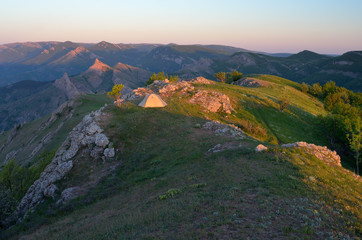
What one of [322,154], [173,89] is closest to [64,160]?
[322,154]

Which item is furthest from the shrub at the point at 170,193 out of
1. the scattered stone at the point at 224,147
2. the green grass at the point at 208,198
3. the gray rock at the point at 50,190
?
the gray rock at the point at 50,190

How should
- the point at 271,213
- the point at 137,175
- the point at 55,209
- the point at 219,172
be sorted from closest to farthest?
the point at 271,213
the point at 219,172
the point at 55,209
the point at 137,175

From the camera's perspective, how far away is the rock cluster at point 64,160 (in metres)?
26.4

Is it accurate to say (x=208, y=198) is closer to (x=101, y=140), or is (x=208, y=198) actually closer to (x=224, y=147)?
(x=224, y=147)

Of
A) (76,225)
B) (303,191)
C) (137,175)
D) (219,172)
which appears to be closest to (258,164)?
(219,172)

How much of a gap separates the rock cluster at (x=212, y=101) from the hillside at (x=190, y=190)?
10270mm

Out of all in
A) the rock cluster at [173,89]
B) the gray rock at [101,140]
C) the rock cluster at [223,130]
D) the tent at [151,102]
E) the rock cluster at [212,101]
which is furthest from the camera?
the rock cluster at [173,89]

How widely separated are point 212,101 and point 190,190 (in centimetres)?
3630

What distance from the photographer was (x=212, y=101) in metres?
51.8

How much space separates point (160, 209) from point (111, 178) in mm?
13003

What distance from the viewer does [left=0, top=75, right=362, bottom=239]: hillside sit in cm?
1224

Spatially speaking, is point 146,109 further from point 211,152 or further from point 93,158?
point 211,152

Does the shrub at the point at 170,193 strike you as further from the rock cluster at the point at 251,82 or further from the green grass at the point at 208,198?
the rock cluster at the point at 251,82

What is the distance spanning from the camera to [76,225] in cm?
1794
